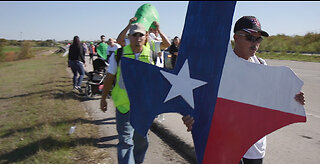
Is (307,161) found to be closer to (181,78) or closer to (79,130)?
(181,78)

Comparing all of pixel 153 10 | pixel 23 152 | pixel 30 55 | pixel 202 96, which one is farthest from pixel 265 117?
pixel 30 55

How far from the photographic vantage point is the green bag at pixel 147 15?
9.73 ft

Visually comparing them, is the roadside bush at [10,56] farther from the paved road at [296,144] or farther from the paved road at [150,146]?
the paved road at [296,144]

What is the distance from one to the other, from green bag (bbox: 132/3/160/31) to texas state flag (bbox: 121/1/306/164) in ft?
4.86

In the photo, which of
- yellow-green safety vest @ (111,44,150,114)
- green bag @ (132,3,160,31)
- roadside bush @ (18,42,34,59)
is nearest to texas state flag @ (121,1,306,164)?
yellow-green safety vest @ (111,44,150,114)

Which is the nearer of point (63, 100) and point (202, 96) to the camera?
point (202, 96)

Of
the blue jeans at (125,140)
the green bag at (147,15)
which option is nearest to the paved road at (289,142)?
the blue jeans at (125,140)

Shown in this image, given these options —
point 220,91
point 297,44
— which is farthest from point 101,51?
point 297,44

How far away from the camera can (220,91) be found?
150 centimetres

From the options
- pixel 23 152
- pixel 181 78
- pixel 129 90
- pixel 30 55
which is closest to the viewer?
pixel 181 78

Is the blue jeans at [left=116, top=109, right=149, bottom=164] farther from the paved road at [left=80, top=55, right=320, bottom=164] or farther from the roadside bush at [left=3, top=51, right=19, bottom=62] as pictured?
the roadside bush at [left=3, top=51, right=19, bottom=62]

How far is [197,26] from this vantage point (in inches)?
57.1

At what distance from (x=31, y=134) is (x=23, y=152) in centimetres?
69

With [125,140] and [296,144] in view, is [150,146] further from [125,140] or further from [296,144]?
[296,144]
